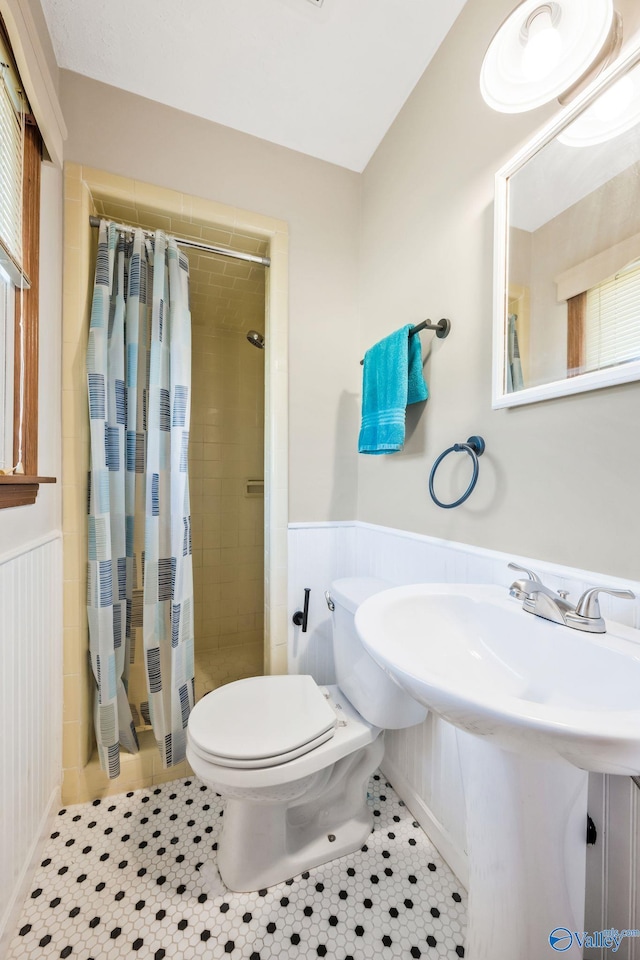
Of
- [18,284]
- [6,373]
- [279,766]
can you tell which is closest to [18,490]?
[6,373]

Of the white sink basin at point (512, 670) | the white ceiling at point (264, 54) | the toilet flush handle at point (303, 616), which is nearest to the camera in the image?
the white sink basin at point (512, 670)

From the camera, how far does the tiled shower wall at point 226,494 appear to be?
2.30 m

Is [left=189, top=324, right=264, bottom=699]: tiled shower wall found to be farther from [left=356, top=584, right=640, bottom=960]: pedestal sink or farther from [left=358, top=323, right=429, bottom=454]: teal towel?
[left=356, top=584, right=640, bottom=960]: pedestal sink

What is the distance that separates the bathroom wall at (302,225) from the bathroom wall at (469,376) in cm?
11

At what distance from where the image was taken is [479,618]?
78cm

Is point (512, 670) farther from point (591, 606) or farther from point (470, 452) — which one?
point (470, 452)

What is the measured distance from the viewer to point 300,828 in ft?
3.59

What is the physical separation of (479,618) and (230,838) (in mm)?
915

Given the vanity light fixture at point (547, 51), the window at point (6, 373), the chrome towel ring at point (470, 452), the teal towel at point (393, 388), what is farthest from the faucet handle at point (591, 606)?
the window at point (6, 373)

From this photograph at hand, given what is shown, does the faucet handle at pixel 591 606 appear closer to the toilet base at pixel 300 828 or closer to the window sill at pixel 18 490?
the toilet base at pixel 300 828

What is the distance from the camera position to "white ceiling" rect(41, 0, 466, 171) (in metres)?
1.06

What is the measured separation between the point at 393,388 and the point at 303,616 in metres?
0.94

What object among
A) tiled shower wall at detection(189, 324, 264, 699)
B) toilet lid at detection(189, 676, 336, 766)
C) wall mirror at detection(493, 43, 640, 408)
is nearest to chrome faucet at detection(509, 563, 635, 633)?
wall mirror at detection(493, 43, 640, 408)

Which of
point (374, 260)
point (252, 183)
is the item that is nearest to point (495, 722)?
point (374, 260)
